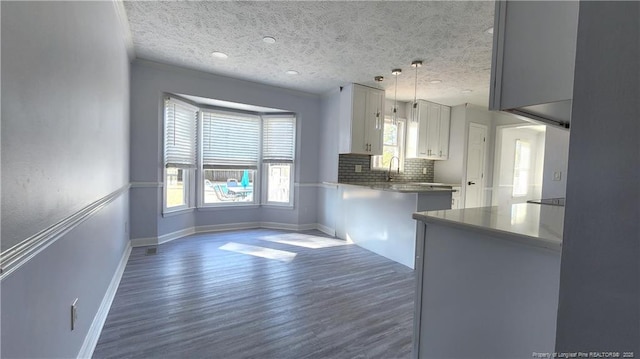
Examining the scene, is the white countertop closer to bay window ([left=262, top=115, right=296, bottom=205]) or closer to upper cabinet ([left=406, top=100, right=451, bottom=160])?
bay window ([left=262, top=115, right=296, bottom=205])

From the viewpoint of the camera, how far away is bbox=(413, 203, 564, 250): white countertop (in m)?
1.02

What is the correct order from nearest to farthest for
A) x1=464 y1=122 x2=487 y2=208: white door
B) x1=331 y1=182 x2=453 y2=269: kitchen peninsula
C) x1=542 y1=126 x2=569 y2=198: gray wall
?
x1=331 y1=182 x2=453 y2=269: kitchen peninsula → x1=542 y1=126 x2=569 y2=198: gray wall → x1=464 y1=122 x2=487 y2=208: white door

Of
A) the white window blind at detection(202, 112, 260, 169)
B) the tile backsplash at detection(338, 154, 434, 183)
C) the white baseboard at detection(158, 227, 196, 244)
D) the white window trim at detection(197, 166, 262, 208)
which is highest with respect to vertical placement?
the white window blind at detection(202, 112, 260, 169)

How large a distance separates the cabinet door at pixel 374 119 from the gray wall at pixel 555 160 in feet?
7.46

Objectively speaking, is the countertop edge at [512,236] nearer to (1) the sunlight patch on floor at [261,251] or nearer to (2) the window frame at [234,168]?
(1) the sunlight patch on floor at [261,251]

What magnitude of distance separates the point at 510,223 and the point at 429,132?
15.5 feet

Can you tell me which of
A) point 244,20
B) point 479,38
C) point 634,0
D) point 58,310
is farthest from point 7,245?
point 479,38

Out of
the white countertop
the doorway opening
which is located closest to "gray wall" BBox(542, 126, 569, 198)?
the doorway opening

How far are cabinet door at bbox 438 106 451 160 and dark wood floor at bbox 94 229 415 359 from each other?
3218 millimetres

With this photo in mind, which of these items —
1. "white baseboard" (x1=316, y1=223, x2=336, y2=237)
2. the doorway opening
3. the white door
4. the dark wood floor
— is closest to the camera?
the dark wood floor

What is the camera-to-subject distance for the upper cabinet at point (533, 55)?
1005mm

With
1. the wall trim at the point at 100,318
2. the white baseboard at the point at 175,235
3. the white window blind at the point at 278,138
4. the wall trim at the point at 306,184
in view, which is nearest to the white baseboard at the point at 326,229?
the wall trim at the point at 306,184

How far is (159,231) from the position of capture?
13.0 ft

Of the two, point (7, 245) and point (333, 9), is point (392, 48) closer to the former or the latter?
point (333, 9)
